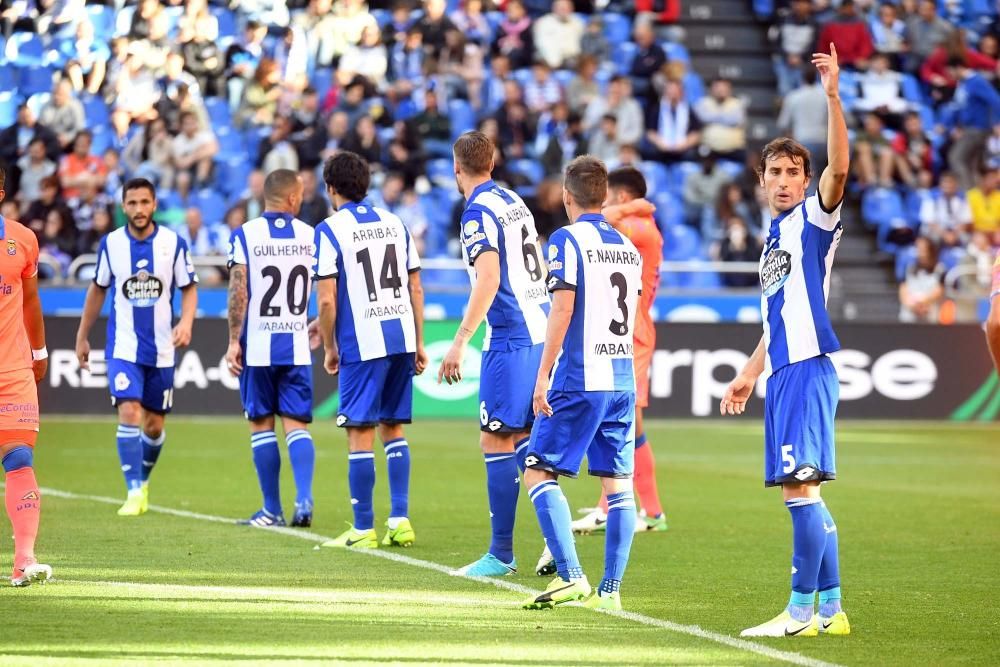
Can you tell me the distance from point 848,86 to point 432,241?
8339 millimetres

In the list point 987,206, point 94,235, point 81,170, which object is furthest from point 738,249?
point 81,170

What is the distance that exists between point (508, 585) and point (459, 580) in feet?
0.93

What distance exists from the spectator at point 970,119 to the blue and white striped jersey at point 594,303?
1873 centimetres

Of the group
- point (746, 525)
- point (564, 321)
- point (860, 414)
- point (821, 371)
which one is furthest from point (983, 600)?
point (860, 414)

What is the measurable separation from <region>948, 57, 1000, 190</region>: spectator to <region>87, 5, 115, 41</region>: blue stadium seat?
13.5m

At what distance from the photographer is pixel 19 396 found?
7.76 m

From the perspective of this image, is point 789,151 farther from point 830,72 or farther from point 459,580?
point 459,580

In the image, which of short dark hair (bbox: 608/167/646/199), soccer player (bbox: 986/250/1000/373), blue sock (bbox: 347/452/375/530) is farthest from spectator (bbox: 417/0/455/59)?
soccer player (bbox: 986/250/1000/373)

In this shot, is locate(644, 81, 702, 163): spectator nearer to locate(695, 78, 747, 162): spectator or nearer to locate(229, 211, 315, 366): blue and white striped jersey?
locate(695, 78, 747, 162): spectator

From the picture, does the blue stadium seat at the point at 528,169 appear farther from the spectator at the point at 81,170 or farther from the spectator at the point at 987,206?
the spectator at the point at 987,206

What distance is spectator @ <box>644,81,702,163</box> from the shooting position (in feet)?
79.4

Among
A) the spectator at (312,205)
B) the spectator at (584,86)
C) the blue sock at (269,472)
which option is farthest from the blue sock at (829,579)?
the spectator at (584,86)

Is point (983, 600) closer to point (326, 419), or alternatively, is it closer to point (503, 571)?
point (503, 571)

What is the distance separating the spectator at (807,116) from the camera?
81.5 ft
